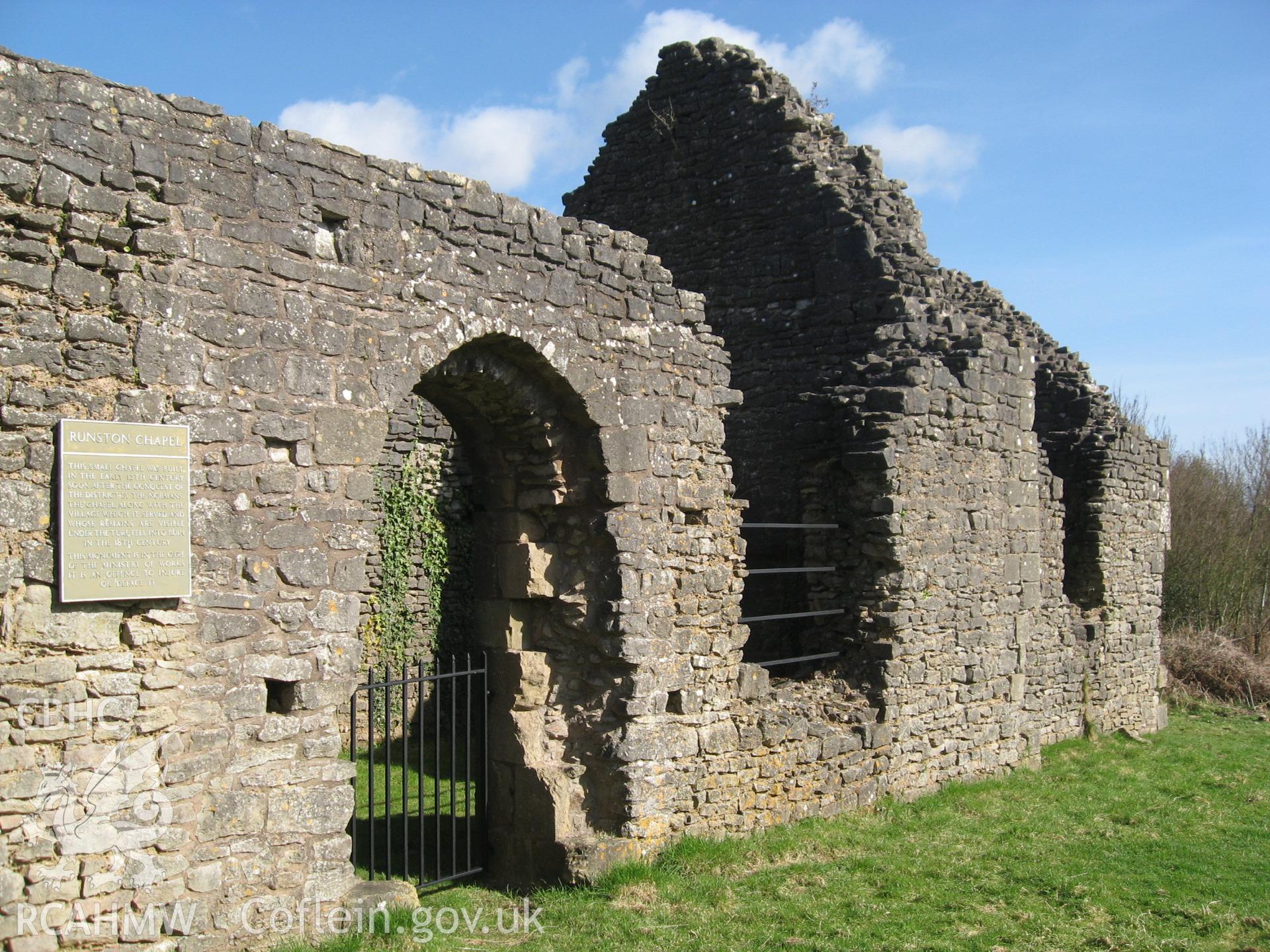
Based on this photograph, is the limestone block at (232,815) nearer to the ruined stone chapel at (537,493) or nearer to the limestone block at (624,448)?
the ruined stone chapel at (537,493)

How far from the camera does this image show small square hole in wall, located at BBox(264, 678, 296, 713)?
5223 millimetres

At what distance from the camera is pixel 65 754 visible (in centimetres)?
442

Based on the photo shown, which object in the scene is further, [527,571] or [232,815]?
[527,571]

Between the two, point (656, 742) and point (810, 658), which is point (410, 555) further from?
point (656, 742)

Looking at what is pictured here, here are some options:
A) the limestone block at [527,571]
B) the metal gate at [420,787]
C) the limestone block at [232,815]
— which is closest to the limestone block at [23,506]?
the limestone block at [232,815]

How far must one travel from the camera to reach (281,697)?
5.25 metres

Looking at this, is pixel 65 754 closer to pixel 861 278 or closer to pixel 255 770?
pixel 255 770

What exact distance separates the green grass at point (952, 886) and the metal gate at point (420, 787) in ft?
1.62

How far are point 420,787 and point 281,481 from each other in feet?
6.23

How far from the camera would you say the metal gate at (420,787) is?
611cm

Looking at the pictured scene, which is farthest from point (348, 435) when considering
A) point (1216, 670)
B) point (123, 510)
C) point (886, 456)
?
point (1216, 670)

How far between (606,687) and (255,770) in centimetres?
251

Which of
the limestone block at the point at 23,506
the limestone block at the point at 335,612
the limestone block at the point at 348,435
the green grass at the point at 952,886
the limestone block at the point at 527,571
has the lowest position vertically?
the green grass at the point at 952,886

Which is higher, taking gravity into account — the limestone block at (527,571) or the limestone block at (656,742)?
the limestone block at (527,571)
